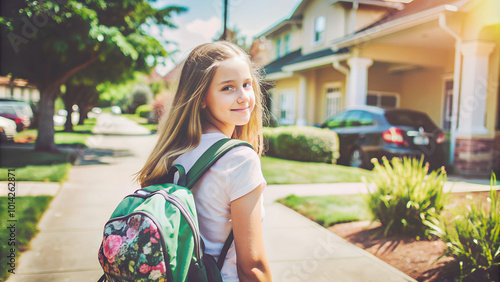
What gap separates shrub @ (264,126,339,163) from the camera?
9.66 meters

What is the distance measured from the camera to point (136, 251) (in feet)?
3.41

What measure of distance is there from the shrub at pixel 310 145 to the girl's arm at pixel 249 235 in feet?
26.4

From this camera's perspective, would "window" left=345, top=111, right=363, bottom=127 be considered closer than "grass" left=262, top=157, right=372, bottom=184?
No

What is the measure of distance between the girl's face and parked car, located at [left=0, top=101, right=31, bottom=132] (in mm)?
15914

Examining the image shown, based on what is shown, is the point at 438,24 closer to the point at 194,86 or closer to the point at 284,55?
the point at 194,86

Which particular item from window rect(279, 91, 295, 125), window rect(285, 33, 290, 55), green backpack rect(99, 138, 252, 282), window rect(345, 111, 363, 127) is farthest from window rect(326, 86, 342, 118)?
green backpack rect(99, 138, 252, 282)

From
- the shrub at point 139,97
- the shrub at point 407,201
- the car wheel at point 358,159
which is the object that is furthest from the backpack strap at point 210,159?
the shrub at point 139,97

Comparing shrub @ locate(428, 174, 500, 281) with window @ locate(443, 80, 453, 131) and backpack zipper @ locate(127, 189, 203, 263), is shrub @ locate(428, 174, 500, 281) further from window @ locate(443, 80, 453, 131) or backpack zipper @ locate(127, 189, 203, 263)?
window @ locate(443, 80, 453, 131)

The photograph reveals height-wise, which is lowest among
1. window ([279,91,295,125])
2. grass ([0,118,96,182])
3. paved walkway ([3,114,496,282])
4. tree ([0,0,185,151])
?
paved walkway ([3,114,496,282])

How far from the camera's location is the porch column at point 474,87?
8.01 m

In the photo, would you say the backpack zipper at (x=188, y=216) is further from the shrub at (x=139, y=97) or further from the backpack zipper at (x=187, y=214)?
the shrub at (x=139, y=97)

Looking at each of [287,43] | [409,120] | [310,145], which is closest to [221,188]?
[409,120]

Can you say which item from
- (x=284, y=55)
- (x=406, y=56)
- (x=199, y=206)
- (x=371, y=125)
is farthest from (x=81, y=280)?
(x=284, y=55)

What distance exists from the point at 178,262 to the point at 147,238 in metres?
0.12
